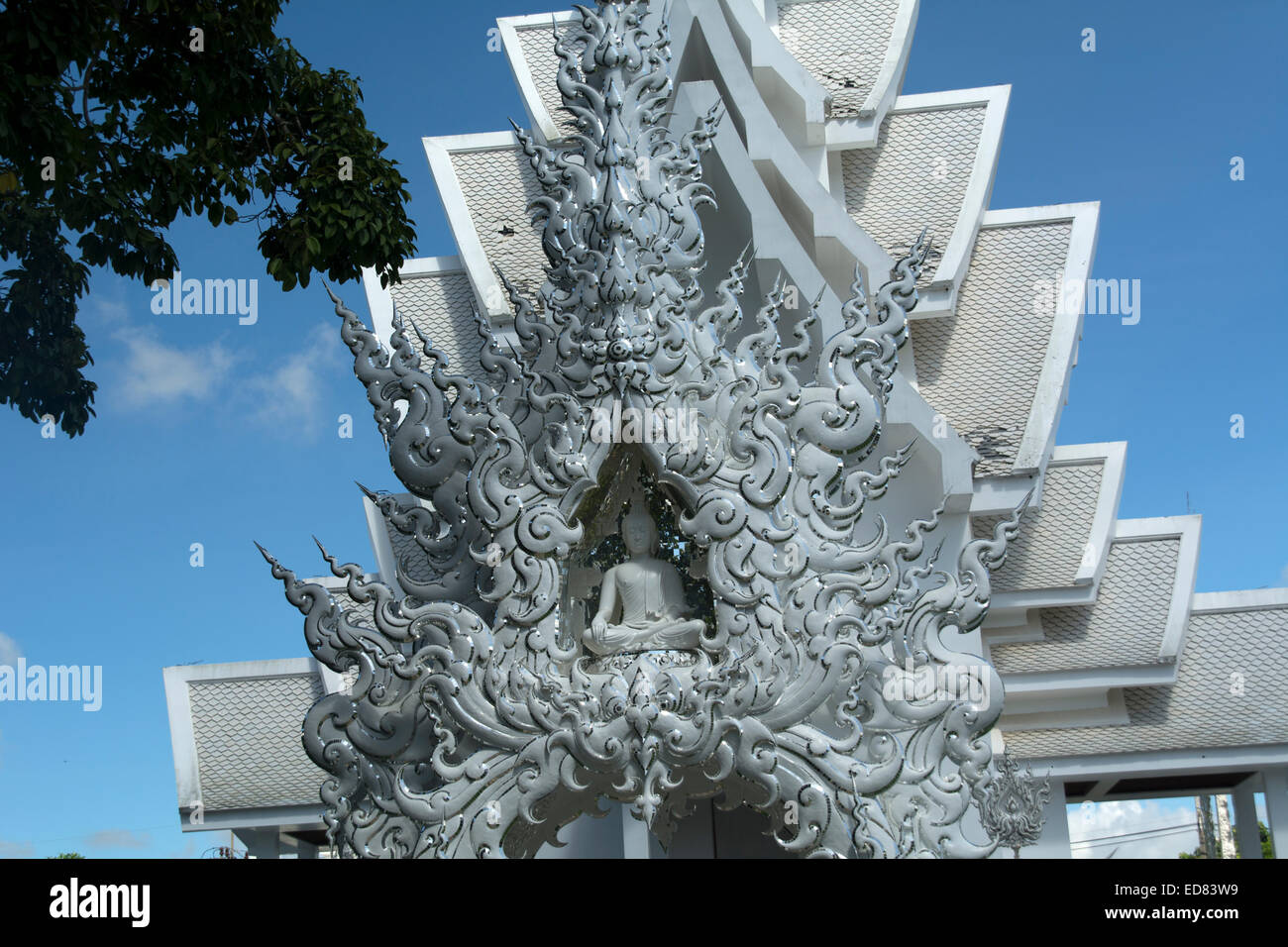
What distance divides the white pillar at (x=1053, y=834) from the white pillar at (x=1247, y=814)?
259 centimetres

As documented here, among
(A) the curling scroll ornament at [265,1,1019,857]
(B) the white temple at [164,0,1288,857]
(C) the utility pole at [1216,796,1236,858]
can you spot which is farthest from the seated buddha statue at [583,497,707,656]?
(C) the utility pole at [1216,796,1236,858]

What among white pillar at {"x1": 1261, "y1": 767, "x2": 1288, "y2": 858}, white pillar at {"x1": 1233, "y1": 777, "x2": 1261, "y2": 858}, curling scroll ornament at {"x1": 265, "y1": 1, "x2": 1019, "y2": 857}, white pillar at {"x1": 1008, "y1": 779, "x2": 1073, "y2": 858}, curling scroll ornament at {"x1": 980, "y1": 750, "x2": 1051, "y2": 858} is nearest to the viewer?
curling scroll ornament at {"x1": 265, "y1": 1, "x2": 1019, "y2": 857}

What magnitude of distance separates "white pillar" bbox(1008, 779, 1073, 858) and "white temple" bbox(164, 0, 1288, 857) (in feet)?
0.07

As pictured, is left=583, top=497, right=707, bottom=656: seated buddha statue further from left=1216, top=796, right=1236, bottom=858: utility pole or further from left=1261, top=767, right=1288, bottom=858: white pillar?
left=1216, top=796, right=1236, bottom=858: utility pole

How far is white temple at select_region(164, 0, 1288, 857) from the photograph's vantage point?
10.8 metres

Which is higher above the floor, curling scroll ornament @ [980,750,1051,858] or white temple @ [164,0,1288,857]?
white temple @ [164,0,1288,857]

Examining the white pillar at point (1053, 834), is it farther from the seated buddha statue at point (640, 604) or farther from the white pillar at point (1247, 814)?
the seated buddha statue at point (640, 604)

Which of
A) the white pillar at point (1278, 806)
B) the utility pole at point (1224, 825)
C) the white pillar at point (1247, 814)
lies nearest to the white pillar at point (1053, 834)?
the white pillar at point (1278, 806)

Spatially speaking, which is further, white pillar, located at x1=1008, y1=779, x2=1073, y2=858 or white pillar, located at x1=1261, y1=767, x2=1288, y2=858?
white pillar, located at x1=1261, y1=767, x2=1288, y2=858

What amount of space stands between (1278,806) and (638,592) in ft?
24.1

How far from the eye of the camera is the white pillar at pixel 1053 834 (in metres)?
11.3

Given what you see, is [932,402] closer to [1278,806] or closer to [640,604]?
[640,604]

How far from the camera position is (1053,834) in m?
11.4

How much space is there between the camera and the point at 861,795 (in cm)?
703
